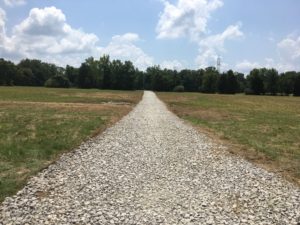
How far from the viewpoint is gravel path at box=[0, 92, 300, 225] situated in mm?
8484

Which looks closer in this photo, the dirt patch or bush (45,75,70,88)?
the dirt patch

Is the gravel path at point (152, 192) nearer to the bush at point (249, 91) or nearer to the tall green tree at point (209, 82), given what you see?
the bush at point (249, 91)

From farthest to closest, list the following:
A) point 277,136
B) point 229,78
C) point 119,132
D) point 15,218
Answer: point 229,78 < point 277,136 < point 119,132 < point 15,218

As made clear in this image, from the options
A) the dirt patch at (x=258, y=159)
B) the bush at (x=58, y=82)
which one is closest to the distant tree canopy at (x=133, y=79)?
the bush at (x=58, y=82)

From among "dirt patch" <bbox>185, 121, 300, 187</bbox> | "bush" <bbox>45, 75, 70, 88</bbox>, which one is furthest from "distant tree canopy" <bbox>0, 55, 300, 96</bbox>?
"dirt patch" <bbox>185, 121, 300, 187</bbox>

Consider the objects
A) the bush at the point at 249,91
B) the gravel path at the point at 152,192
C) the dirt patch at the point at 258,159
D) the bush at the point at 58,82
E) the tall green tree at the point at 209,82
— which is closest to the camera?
the gravel path at the point at 152,192

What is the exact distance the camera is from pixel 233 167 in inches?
540

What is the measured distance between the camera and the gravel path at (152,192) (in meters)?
8.48

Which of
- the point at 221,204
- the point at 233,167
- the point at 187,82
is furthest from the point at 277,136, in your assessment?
the point at 187,82

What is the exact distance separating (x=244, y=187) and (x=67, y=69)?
160729mm

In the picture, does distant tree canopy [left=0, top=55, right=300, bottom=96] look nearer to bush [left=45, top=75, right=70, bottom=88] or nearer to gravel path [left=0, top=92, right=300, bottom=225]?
bush [left=45, top=75, right=70, bottom=88]

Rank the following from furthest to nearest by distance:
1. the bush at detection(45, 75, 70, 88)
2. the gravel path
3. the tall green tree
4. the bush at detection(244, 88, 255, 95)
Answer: the tall green tree < the bush at detection(45, 75, 70, 88) < the bush at detection(244, 88, 255, 95) < the gravel path

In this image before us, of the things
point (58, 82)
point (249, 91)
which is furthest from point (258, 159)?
point (58, 82)

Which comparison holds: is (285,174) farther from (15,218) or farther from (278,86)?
(278,86)
